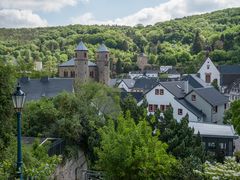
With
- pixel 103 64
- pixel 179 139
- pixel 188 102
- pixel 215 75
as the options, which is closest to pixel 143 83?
pixel 103 64

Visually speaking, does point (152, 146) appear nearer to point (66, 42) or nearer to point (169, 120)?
point (169, 120)

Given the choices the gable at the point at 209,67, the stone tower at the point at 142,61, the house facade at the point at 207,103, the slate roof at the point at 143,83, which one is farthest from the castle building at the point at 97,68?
the stone tower at the point at 142,61

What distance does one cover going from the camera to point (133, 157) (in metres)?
18.1

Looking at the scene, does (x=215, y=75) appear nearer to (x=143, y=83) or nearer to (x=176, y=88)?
(x=143, y=83)

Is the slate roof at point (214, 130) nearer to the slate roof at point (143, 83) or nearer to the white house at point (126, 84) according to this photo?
the slate roof at point (143, 83)

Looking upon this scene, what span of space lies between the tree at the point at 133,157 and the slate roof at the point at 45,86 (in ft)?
121

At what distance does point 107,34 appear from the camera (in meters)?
190

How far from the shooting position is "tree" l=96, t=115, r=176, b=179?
1792 centimetres

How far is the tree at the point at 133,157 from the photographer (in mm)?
17922

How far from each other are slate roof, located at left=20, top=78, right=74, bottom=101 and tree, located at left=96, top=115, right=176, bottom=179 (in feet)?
121

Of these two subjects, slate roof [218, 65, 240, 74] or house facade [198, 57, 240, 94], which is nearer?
house facade [198, 57, 240, 94]

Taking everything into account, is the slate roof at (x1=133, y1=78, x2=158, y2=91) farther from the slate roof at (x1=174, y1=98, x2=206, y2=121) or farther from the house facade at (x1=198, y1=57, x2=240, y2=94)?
the slate roof at (x1=174, y1=98, x2=206, y2=121)

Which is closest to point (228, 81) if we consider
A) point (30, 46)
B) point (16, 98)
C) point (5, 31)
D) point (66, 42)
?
point (16, 98)

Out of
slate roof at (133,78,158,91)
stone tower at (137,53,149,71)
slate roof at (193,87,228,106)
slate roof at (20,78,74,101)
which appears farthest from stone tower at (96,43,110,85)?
stone tower at (137,53,149,71)
